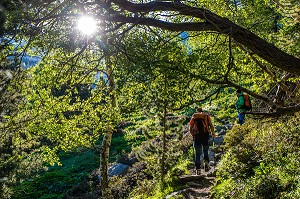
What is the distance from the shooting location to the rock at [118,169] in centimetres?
1769

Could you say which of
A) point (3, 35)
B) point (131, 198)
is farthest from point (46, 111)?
point (3, 35)

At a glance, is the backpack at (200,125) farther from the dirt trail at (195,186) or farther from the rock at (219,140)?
the rock at (219,140)

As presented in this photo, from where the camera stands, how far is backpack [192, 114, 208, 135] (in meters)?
10.8

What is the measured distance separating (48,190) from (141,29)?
15384 mm

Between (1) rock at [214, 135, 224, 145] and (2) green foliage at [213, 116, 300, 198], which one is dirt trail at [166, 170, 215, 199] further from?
(1) rock at [214, 135, 224, 145]

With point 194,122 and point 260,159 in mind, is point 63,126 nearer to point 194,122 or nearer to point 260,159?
point 194,122

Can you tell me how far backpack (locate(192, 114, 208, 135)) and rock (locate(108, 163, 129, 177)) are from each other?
7977 millimetres

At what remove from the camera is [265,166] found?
7832 millimetres

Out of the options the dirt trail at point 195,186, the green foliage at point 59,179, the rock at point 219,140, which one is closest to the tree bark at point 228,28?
the dirt trail at point 195,186

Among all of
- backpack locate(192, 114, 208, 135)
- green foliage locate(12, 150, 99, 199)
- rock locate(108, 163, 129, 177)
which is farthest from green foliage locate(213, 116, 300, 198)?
green foliage locate(12, 150, 99, 199)

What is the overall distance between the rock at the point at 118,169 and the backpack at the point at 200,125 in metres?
7.98

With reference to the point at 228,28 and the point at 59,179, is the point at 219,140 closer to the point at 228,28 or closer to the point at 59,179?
the point at 228,28

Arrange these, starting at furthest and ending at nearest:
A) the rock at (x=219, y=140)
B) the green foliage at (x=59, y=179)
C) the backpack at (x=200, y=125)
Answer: the green foliage at (x=59, y=179) → the rock at (x=219, y=140) → the backpack at (x=200, y=125)

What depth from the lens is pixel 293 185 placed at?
20.2 ft
